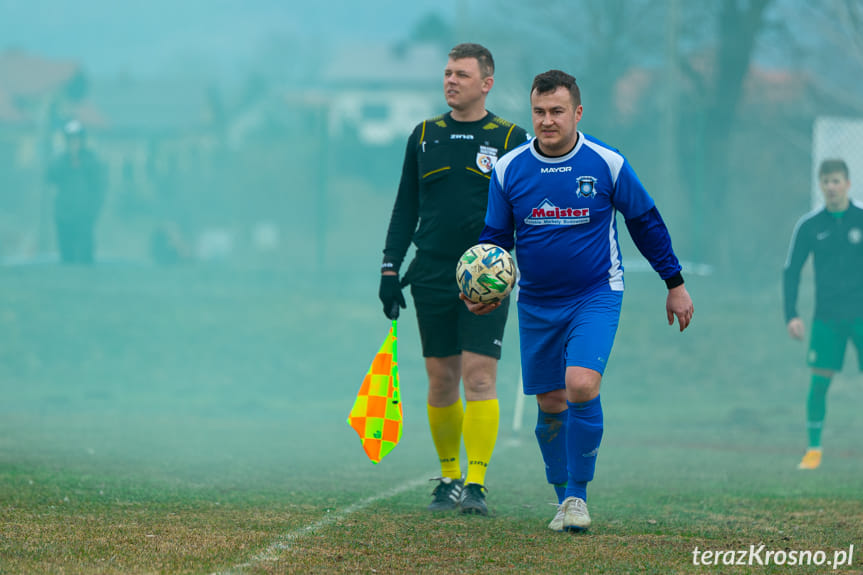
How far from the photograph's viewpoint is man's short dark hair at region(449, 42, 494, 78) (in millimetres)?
5930

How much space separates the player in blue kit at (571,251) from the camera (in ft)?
16.5

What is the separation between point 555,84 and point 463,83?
0.91m

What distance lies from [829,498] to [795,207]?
14.5 meters

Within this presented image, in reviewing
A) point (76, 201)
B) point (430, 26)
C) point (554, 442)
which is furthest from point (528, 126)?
point (430, 26)

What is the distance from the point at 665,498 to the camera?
6609 mm

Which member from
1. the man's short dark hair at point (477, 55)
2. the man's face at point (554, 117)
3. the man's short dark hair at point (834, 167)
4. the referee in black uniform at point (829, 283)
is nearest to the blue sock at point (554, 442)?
the man's face at point (554, 117)

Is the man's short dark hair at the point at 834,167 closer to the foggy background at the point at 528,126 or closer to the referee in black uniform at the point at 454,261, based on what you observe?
the referee in black uniform at the point at 454,261

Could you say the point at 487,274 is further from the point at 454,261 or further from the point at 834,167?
the point at 834,167

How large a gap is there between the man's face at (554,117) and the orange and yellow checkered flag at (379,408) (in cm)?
165

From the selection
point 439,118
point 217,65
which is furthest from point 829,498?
point 217,65

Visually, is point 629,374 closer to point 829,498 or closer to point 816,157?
point 816,157

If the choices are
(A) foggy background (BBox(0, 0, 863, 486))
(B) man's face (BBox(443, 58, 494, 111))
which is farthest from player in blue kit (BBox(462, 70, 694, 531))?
(A) foggy background (BBox(0, 0, 863, 486))

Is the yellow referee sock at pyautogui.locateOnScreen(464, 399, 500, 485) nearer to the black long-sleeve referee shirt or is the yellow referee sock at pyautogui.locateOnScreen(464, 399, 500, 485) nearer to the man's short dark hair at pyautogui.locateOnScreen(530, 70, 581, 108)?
the black long-sleeve referee shirt

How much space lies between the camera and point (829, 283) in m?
9.41
